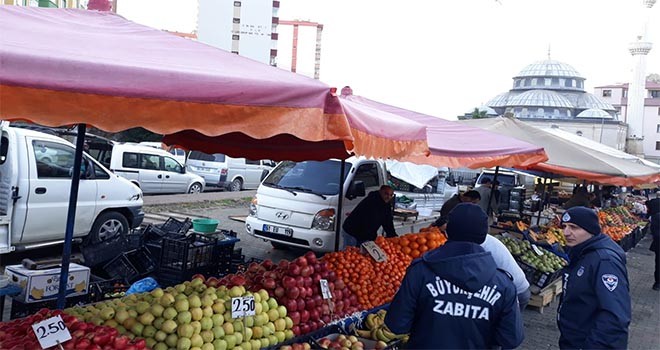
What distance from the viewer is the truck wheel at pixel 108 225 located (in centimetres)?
902

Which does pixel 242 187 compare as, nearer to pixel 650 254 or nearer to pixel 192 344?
pixel 650 254

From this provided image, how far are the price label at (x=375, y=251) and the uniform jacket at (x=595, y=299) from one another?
84.1 inches

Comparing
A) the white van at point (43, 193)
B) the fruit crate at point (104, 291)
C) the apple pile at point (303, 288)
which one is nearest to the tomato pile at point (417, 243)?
the apple pile at point (303, 288)

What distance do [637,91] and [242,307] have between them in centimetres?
7488

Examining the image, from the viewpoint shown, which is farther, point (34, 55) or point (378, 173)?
point (378, 173)

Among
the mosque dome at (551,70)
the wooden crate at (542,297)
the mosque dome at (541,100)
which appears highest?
the mosque dome at (551,70)

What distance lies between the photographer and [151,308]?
3.65 metres

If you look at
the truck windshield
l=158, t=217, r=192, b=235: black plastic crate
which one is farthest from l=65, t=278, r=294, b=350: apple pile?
the truck windshield

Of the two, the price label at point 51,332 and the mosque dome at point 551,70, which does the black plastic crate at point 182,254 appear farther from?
the mosque dome at point 551,70

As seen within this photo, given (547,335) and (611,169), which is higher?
(611,169)

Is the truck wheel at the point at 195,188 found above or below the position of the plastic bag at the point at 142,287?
above

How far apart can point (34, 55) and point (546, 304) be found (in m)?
8.16

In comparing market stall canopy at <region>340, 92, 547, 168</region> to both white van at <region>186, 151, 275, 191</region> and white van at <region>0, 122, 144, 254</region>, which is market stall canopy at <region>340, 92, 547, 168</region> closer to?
white van at <region>0, 122, 144, 254</region>

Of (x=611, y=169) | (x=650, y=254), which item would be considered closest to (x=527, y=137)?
(x=611, y=169)
